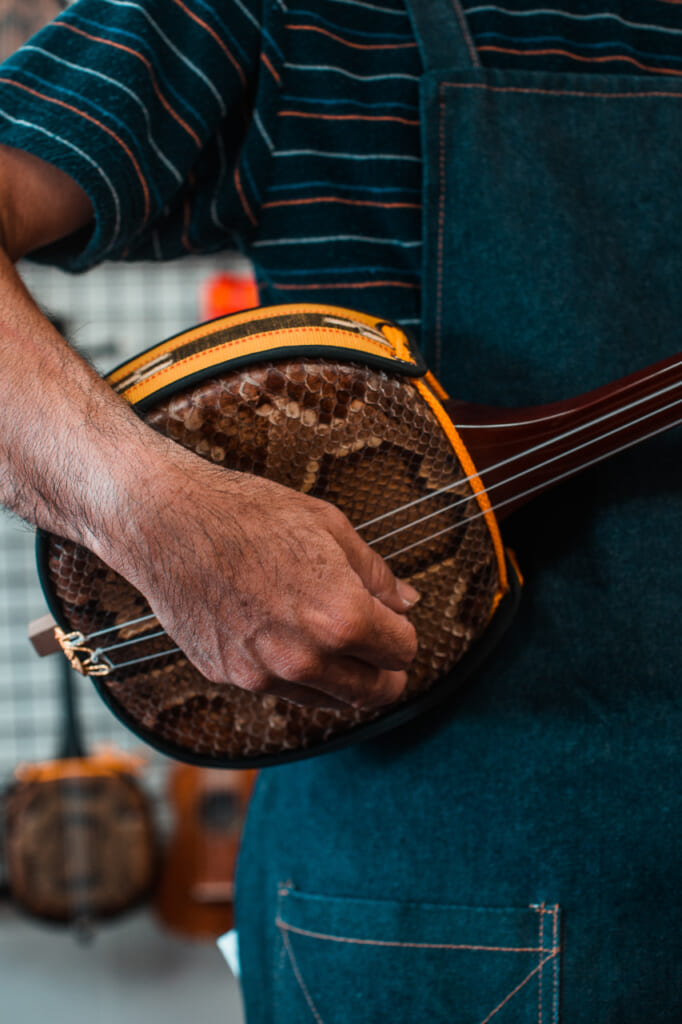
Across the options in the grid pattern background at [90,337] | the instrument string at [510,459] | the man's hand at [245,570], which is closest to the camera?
the man's hand at [245,570]

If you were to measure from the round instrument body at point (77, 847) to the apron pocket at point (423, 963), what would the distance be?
1548mm

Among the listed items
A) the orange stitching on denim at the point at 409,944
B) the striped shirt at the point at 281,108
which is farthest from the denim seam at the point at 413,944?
the striped shirt at the point at 281,108

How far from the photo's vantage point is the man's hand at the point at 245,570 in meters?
0.49

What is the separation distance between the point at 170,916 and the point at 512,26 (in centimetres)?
212

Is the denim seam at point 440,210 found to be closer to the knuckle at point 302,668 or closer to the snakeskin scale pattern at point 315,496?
the snakeskin scale pattern at point 315,496

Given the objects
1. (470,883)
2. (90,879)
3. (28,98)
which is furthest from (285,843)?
(90,879)

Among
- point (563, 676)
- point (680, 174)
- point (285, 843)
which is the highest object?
point (680, 174)

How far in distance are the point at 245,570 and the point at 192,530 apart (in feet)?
0.13

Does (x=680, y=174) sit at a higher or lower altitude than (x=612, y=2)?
lower

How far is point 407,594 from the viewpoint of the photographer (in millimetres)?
579

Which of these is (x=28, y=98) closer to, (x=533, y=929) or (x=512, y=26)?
(x=512, y=26)

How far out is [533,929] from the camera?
60cm

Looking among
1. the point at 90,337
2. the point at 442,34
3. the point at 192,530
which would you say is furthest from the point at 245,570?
the point at 90,337

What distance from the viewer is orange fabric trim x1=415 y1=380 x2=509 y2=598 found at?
1.89 feet
